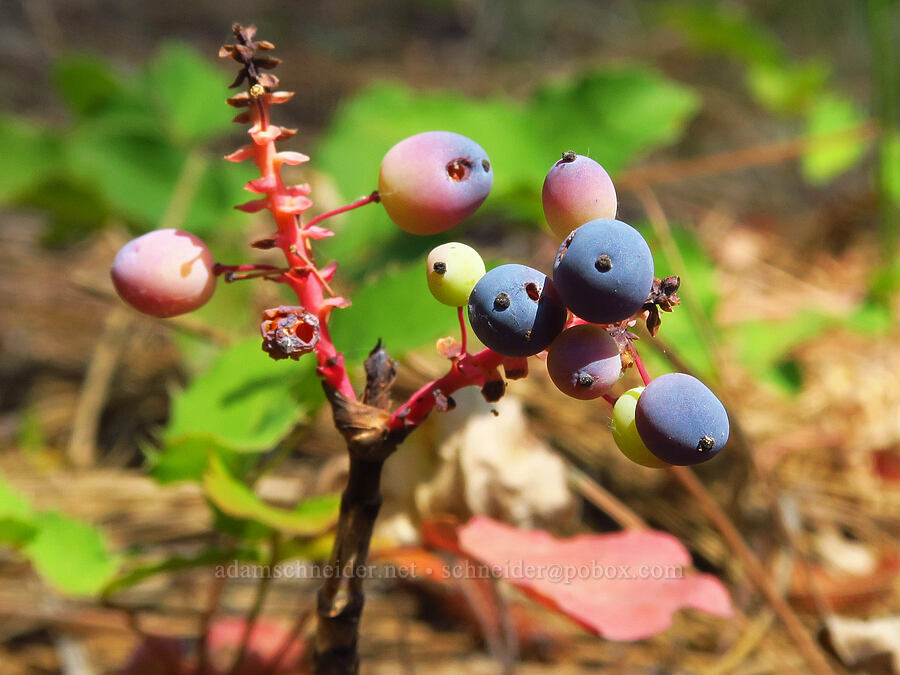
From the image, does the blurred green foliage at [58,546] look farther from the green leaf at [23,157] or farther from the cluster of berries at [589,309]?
the green leaf at [23,157]

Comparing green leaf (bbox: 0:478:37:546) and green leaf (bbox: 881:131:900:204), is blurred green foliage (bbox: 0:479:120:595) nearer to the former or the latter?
green leaf (bbox: 0:478:37:546)

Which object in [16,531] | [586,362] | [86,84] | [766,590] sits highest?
[586,362]

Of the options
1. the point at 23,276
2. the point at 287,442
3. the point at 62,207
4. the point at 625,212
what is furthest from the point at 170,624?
the point at 625,212

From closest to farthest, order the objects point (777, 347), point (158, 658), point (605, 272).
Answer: point (605, 272), point (158, 658), point (777, 347)

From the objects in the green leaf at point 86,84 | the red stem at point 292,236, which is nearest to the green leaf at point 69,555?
the red stem at point 292,236

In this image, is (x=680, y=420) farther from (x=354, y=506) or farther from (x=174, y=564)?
(x=174, y=564)

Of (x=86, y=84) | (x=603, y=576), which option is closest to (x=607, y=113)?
(x=603, y=576)

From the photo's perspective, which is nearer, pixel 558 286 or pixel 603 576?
pixel 558 286
